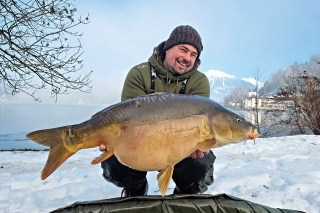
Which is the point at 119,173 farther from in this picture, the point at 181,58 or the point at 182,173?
the point at 181,58

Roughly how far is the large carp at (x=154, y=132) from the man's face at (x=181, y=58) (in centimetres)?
70

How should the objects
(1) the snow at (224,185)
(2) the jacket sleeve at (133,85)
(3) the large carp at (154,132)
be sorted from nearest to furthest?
1. (3) the large carp at (154,132)
2. (2) the jacket sleeve at (133,85)
3. (1) the snow at (224,185)

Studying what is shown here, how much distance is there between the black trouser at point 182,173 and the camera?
235 cm

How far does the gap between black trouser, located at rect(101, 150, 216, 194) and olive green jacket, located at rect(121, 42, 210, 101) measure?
0.58 m

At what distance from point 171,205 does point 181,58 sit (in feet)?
3.82

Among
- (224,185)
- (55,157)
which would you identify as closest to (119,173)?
(55,157)

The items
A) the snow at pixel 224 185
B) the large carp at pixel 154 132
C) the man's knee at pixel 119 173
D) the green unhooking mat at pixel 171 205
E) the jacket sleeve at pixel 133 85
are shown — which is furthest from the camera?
the snow at pixel 224 185

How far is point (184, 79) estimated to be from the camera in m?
2.58

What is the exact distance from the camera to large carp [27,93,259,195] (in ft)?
5.42

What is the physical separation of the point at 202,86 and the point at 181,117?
1000 mm

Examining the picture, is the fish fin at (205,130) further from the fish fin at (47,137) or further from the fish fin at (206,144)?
the fish fin at (47,137)

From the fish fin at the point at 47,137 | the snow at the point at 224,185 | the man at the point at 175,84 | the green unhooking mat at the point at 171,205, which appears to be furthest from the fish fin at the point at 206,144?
the snow at the point at 224,185

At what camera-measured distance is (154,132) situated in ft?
5.44

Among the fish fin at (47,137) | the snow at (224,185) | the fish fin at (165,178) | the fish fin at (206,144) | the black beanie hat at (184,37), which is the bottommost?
the snow at (224,185)
